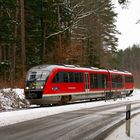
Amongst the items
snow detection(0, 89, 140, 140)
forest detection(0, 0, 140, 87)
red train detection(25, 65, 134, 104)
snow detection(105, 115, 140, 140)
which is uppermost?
forest detection(0, 0, 140, 87)

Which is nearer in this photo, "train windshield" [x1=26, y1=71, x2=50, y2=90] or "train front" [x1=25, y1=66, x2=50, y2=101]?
"train front" [x1=25, y1=66, x2=50, y2=101]

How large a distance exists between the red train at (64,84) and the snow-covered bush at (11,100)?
19.3 inches

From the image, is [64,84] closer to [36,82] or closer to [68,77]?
[68,77]

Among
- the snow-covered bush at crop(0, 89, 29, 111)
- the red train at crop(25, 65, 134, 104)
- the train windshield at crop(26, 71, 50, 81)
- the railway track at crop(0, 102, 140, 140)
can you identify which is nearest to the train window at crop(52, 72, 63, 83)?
the red train at crop(25, 65, 134, 104)

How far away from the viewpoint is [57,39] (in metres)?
49.6

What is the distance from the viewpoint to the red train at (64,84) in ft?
101

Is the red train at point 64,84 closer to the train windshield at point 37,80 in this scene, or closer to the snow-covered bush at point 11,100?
the train windshield at point 37,80

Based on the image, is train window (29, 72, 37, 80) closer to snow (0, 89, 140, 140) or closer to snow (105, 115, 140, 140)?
snow (0, 89, 140, 140)

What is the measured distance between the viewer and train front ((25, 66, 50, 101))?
3062 cm

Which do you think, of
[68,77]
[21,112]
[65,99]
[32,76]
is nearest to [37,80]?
[32,76]

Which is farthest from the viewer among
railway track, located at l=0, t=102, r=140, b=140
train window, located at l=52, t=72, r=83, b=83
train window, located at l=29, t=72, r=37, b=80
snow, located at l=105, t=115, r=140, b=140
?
train window, located at l=52, t=72, r=83, b=83

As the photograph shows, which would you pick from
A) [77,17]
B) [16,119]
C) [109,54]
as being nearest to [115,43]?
[109,54]

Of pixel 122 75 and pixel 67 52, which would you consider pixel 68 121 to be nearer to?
pixel 67 52

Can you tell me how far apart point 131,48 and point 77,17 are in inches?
4978
